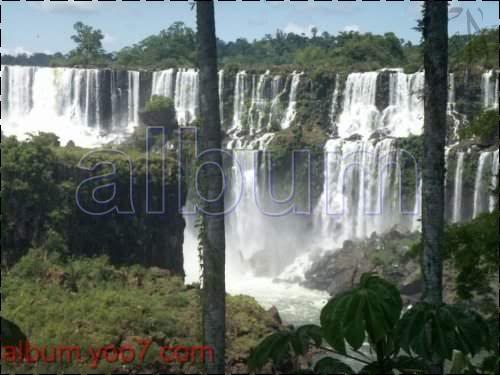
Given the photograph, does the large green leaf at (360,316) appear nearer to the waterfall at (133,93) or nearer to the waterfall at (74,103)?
the waterfall at (74,103)

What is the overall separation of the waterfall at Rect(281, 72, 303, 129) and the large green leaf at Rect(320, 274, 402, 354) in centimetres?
2677

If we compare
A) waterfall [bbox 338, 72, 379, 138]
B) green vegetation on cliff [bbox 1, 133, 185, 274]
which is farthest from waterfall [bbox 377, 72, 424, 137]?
green vegetation on cliff [bbox 1, 133, 185, 274]

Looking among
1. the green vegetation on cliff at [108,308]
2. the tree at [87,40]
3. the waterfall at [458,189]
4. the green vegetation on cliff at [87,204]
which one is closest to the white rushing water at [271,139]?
the waterfall at [458,189]

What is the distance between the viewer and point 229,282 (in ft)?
69.9

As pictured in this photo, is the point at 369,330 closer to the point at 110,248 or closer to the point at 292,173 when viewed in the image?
the point at 110,248

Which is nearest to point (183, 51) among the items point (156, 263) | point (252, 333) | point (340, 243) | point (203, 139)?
point (340, 243)

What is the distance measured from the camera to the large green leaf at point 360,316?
7.47 ft

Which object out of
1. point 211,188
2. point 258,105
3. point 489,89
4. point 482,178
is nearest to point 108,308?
point 211,188

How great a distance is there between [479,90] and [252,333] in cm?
1548

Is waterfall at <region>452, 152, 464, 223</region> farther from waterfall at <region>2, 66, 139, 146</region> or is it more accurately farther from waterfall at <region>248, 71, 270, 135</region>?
waterfall at <region>2, 66, 139, 146</region>

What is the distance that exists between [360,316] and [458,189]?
19.8m

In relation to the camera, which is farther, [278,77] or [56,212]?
[278,77]

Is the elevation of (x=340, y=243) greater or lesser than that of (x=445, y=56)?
lesser

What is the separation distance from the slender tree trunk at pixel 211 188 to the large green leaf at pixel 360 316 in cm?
94
